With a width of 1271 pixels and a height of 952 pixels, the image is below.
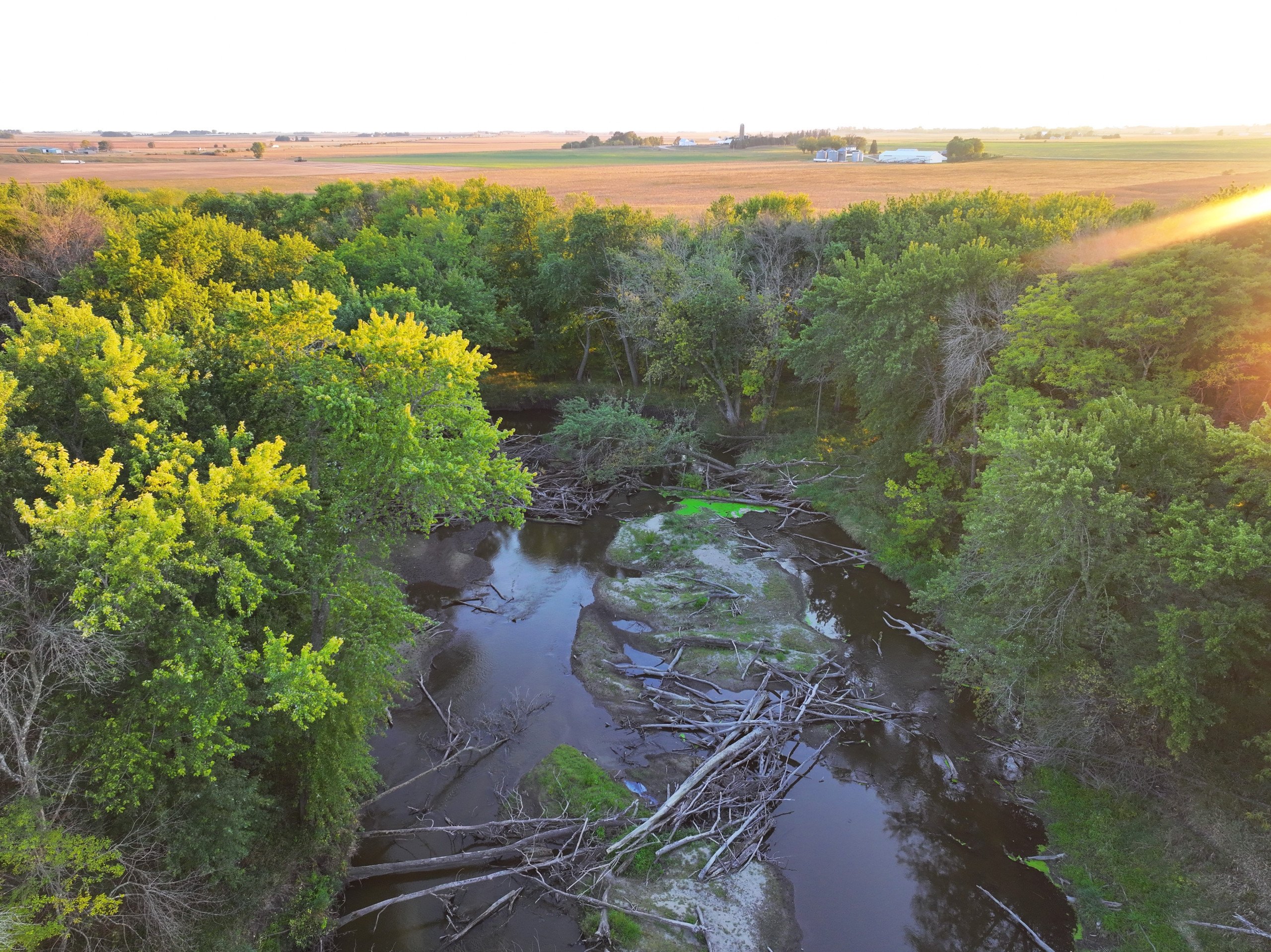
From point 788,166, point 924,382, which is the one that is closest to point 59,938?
point 924,382

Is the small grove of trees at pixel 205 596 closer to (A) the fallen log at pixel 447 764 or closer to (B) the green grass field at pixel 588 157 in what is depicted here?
(A) the fallen log at pixel 447 764

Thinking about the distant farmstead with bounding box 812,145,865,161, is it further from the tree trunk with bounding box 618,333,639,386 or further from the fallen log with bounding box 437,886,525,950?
the fallen log with bounding box 437,886,525,950

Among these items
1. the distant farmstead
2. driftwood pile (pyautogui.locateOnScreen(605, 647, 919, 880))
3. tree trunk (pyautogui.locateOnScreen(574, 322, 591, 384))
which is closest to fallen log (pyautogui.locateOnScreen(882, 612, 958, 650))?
driftwood pile (pyautogui.locateOnScreen(605, 647, 919, 880))

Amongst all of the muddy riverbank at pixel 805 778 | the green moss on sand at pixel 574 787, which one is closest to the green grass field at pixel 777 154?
the muddy riverbank at pixel 805 778

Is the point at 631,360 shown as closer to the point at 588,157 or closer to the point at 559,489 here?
the point at 559,489

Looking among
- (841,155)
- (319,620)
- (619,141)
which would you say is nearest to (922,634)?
(319,620)

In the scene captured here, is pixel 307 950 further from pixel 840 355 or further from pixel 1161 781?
pixel 840 355
